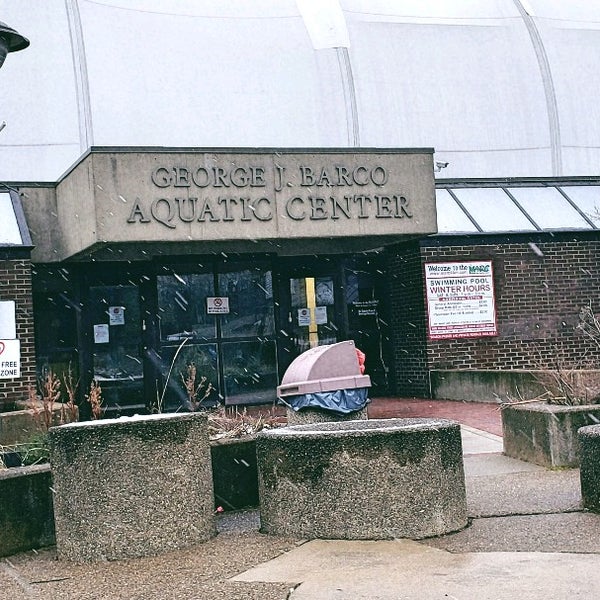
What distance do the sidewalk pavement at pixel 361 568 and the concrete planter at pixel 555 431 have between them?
200 cm

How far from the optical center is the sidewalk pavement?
534 centimetres

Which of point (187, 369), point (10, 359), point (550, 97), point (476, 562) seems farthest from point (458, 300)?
point (476, 562)

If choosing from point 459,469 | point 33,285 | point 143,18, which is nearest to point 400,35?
point 143,18

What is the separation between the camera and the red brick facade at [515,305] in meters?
17.9

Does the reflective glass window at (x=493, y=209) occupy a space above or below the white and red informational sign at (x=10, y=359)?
above

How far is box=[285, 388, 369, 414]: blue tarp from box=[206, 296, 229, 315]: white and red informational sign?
27.2 ft

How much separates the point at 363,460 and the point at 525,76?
1791 cm

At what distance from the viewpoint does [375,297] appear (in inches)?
773

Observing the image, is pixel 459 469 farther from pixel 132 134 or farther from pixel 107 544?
pixel 132 134

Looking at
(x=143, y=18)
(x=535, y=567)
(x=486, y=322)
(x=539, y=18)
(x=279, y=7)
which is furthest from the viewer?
(x=539, y=18)

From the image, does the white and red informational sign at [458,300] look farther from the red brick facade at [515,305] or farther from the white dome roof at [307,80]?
the white dome roof at [307,80]

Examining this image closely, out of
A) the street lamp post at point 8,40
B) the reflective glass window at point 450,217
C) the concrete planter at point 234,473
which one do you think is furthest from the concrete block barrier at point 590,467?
the reflective glass window at point 450,217

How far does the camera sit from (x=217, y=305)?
17.7m

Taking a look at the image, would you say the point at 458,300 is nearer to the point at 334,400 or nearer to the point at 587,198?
the point at 587,198
